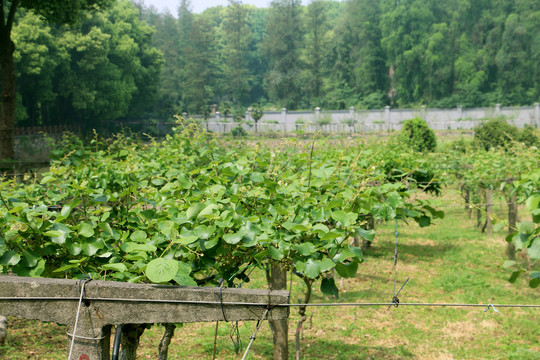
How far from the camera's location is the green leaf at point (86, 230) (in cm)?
226

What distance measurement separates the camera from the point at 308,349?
5.91 m

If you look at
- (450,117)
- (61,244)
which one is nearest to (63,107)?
(61,244)

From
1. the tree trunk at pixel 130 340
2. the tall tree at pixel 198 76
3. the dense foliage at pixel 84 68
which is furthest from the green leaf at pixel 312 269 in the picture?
the tall tree at pixel 198 76

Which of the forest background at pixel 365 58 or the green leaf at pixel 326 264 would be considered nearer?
the green leaf at pixel 326 264

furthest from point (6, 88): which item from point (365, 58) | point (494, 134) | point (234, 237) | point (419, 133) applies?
point (365, 58)

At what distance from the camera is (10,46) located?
9.49 metres

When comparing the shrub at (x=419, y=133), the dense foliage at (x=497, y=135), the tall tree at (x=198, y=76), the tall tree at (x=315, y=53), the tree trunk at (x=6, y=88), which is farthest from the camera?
the tall tree at (x=315, y=53)

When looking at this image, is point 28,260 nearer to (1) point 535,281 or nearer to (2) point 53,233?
(2) point 53,233

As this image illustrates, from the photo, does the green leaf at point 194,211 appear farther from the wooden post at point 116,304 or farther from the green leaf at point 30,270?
the green leaf at point 30,270

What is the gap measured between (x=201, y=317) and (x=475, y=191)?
556 inches

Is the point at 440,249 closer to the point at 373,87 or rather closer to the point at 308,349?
the point at 308,349

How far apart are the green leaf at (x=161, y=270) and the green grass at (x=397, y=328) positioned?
12.4ft

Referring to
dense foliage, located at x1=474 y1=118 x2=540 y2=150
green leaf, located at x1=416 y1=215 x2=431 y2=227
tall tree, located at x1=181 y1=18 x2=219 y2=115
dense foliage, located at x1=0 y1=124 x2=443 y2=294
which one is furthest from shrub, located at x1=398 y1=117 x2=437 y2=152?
tall tree, located at x1=181 y1=18 x2=219 y2=115

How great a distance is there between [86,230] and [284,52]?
6358 cm
